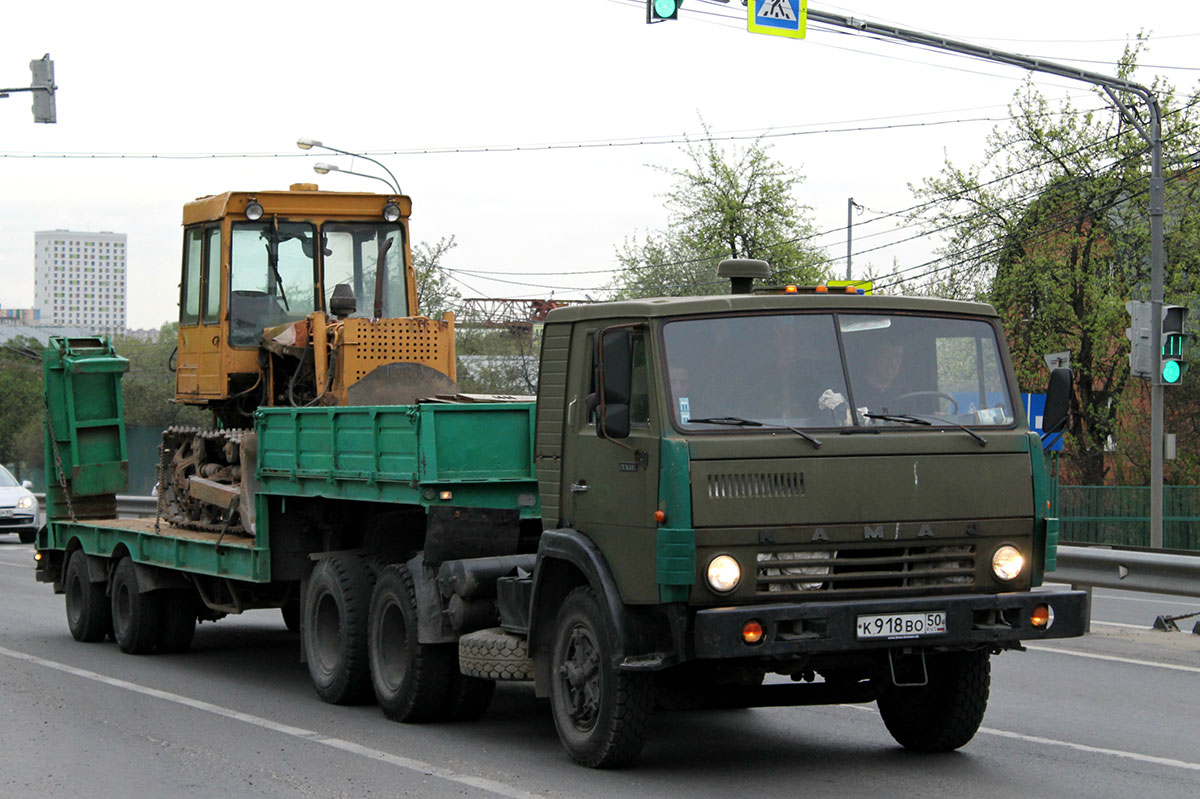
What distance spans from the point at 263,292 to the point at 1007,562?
769 centimetres

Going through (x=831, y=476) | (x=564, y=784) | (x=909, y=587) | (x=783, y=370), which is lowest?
(x=564, y=784)

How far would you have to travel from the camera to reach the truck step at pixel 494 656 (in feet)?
27.0

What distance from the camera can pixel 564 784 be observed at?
24.3 ft

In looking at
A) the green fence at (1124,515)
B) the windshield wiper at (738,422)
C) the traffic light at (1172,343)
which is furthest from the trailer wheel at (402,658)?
the green fence at (1124,515)

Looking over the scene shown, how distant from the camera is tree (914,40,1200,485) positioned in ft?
116

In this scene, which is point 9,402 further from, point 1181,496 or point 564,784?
point 564,784

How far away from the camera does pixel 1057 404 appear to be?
25.2ft

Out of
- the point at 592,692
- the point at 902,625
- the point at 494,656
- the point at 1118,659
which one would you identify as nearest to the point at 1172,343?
the point at 1118,659

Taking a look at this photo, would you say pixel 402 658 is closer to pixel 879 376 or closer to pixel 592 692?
pixel 592 692

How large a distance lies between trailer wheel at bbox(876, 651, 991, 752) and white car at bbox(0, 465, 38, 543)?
24642 millimetres

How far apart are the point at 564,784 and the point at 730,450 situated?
1791 mm

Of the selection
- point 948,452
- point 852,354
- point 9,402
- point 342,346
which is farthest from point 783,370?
point 9,402

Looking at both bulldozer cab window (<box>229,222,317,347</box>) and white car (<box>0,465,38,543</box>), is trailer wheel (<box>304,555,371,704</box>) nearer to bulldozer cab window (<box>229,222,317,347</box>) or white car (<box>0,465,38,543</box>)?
bulldozer cab window (<box>229,222,317,347</box>)

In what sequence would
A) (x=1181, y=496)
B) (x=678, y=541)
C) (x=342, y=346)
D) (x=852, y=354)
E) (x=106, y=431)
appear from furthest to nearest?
(x=1181, y=496) < (x=106, y=431) < (x=342, y=346) < (x=852, y=354) < (x=678, y=541)
